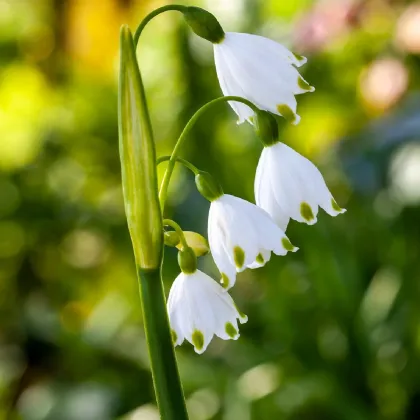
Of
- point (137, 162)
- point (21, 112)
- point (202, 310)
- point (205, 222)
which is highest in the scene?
point (137, 162)

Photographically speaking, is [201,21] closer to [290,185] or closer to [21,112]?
[290,185]

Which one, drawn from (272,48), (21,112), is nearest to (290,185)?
(272,48)

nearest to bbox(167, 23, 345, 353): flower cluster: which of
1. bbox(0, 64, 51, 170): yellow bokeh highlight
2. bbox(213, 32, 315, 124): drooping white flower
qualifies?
bbox(213, 32, 315, 124): drooping white flower

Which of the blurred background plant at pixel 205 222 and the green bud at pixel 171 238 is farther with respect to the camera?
the blurred background plant at pixel 205 222

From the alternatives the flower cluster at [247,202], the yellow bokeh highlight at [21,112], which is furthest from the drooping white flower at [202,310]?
the yellow bokeh highlight at [21,112]

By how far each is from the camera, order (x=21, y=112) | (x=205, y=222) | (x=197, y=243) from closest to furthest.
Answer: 1. (x=197, y=243)
2. (x=205, y=222)
3. (x=21, y=112)

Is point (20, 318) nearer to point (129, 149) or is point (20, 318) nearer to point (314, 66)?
point (314, 66)

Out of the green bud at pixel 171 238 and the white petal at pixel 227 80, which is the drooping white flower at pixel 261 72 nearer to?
the white petal at pixel 227 80
